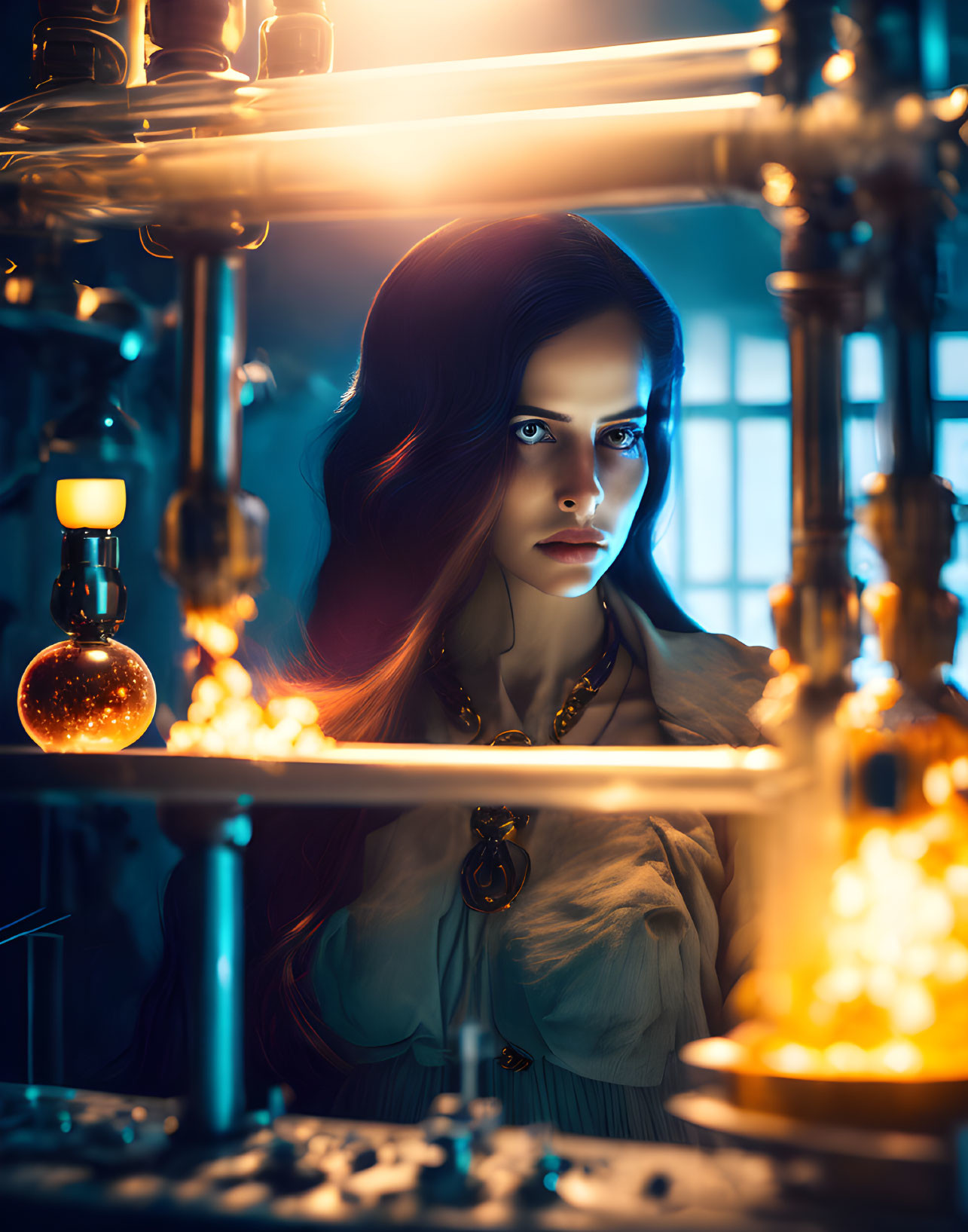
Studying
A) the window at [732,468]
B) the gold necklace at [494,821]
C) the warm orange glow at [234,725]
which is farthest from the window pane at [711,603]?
the warm orange glow at [234,725]

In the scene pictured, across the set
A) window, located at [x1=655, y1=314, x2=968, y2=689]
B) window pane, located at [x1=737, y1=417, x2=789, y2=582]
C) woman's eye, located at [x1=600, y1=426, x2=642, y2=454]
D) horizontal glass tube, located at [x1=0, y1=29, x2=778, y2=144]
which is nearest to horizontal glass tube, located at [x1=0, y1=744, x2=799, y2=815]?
horizontal glass tube, located at [x1=0, y1=29, x2=778, y2=144]

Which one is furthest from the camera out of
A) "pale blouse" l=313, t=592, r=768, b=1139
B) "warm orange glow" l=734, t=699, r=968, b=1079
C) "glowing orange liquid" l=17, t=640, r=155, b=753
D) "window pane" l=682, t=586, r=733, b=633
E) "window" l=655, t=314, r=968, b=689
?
"window" l=655, t=314, r=968, b=689

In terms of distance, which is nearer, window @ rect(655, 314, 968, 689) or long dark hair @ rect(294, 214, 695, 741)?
long dark hair @ rect(294, 214, 695, 741)

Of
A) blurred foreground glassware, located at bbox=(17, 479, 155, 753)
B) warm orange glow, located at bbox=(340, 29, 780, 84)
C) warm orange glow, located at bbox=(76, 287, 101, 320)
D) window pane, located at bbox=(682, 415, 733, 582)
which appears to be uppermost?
window pane, located at bbox=(682, 415, 733, 582)

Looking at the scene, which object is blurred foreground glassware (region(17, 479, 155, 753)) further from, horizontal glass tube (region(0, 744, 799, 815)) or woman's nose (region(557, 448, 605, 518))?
woman's nose (region(557, 448, 605, 518))

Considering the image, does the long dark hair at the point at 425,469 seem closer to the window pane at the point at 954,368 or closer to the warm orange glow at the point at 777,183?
the warm orange glow at the point at 777,183

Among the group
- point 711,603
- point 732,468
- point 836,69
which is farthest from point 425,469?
point 732,468

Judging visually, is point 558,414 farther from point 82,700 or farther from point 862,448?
point 862,448

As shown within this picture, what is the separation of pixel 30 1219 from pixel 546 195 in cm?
48

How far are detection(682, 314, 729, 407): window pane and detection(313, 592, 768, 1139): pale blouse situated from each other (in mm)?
1718

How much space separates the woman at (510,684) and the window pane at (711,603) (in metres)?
1.29

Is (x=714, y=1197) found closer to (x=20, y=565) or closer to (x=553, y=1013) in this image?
(x=553, y=1013)

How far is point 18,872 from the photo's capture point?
1.37m

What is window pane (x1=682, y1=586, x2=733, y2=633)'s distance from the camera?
251 cm
